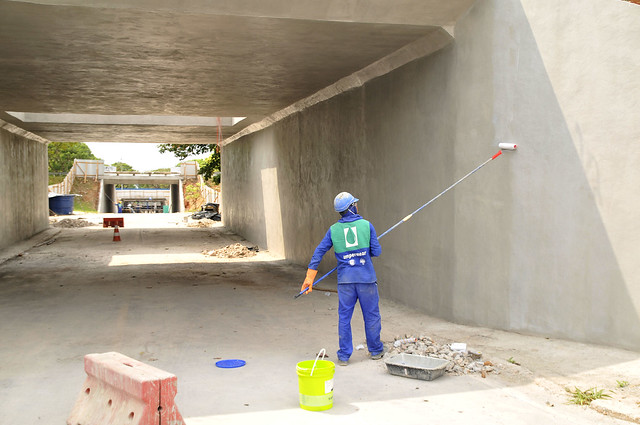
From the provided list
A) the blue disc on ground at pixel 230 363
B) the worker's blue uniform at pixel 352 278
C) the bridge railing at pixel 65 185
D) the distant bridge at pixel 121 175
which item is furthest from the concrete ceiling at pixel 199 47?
the distant bridge at pixel 121 175

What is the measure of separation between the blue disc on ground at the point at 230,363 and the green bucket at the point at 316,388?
153cm

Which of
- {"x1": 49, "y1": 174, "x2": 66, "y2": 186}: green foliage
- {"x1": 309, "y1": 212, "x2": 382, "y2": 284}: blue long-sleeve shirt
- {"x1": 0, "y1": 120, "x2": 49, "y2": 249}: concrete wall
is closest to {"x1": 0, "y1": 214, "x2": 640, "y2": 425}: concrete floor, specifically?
{"x1": 309, "y1": 212, "x2": 382, "y2": 284}: blue long-sleeve shirt

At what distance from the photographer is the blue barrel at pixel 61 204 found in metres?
35.8

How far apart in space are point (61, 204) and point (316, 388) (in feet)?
115

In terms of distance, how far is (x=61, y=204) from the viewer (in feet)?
119

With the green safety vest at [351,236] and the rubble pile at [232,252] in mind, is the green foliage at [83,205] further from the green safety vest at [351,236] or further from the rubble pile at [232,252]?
the green safety vest at [351,236]

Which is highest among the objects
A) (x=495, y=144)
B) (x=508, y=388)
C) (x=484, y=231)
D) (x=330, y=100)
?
(x=330, y=100)

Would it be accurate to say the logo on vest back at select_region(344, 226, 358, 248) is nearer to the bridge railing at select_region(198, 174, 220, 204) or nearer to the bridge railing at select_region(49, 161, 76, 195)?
the bridge railing at select_region(198, 174, 220, 204)

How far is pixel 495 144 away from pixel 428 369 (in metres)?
3.23

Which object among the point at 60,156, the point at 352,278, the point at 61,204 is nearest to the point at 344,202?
the point at 352,278

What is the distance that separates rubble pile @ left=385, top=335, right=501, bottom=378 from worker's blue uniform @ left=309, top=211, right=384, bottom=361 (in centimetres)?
45

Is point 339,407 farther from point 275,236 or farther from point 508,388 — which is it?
point 275,236

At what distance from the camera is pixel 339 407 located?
208 inches

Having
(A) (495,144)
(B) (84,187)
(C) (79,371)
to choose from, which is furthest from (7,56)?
(B) (84,187)
